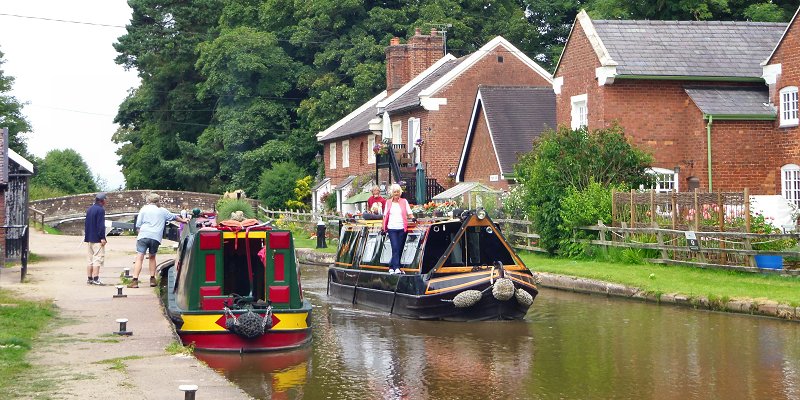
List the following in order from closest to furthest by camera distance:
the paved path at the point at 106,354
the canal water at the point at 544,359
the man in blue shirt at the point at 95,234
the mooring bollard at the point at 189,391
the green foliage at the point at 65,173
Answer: the mooring bollard at the point at 189,391
the paved path at the point at 106,354
the canal water at the point at 544,359
the man in blue shirt at the point at 95,234
the green foliage at the point at 65,173

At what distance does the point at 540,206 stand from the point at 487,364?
14354mm

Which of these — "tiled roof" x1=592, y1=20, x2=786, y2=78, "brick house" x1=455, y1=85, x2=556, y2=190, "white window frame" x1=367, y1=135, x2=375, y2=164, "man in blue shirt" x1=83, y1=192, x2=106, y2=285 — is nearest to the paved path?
"man in blue shirt" x1=83, y1=192, x2=106, y2=285

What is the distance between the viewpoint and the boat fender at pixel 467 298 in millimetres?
18531

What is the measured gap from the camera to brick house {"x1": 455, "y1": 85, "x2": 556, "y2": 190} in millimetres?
38469

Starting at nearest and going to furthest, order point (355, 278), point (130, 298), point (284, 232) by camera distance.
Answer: point (284, 232)
point (130, 298)
point (355, 278)

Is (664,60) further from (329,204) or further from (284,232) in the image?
(329,204)

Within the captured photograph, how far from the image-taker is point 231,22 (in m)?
62.8

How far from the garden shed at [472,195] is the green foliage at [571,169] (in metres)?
4.53

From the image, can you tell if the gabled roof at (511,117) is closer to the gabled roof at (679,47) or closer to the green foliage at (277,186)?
the gabled roof at (679,47)

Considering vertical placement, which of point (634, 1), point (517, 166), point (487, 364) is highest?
point (634, 1)

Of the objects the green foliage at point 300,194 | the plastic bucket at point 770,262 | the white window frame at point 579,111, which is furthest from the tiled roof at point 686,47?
the green foliage at point 300,194

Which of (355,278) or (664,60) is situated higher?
(664,60)

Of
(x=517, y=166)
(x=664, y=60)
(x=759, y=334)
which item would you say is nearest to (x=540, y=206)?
(x=517, y=166)

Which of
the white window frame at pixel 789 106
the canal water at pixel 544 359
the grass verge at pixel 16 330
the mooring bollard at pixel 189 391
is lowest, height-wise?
the canal water at pixel 544 359
